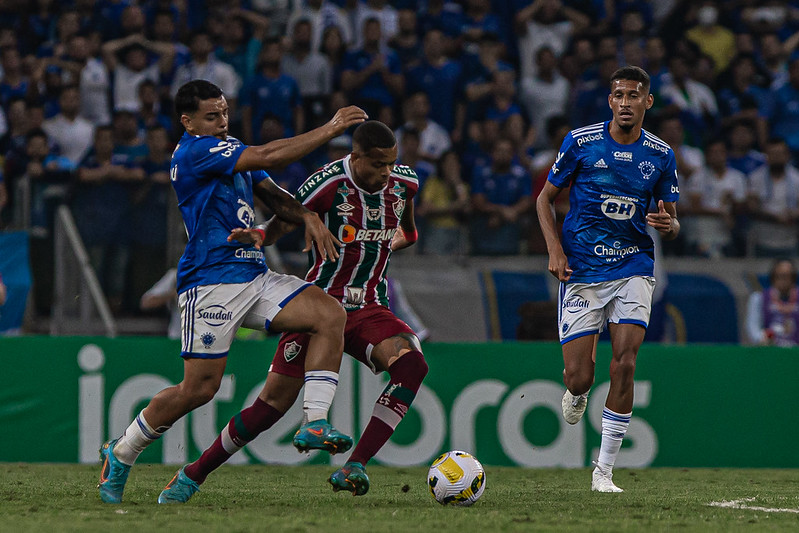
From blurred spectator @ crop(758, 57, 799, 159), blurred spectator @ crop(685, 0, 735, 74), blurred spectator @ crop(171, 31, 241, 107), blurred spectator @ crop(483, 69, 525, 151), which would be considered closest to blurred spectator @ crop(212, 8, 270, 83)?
blurred spectator @ crop(171, 31, 241, 107)

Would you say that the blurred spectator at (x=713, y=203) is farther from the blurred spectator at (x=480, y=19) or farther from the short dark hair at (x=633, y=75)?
the short dark hair at (x=633, y=75)

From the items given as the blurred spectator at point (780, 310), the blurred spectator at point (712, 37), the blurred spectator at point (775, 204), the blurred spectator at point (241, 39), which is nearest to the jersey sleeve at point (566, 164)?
the blurred spectator at point (780, 310)

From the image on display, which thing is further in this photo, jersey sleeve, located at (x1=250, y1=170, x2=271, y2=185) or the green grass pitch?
jersey sleeve, located at (x1=250, y1=170, x2=271, y2=185)

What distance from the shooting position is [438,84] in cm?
1423

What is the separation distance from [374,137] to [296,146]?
0.92m

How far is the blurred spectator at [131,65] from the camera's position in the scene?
13.6 meters

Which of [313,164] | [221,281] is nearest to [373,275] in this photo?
[221,281]

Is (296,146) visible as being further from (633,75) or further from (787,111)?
(787,111)

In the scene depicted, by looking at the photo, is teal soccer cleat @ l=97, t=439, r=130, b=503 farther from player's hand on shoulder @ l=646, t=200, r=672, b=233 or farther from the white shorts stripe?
player's hand on shoulder @ l=646, t=200, r=672, b=233

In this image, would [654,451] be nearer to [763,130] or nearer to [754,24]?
[763,130]

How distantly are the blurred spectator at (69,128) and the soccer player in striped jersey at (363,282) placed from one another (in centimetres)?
663

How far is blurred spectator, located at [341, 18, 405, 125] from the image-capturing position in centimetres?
1371

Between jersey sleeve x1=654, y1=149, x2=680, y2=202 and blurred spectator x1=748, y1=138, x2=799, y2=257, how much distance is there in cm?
533

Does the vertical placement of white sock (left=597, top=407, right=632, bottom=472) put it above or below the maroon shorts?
below
